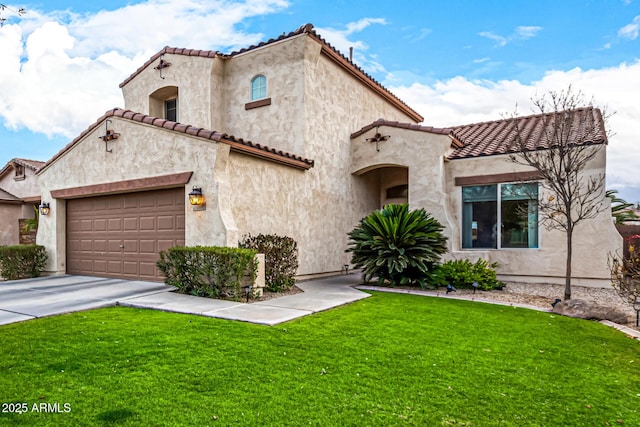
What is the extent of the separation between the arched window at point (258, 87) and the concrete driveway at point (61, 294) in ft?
21.1

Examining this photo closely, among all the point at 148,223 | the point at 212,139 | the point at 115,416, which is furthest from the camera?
the point at 148,223

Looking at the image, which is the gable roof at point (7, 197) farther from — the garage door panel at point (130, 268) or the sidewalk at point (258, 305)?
the sidewalk at point (258, 305)

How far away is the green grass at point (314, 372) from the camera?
3.27 metres

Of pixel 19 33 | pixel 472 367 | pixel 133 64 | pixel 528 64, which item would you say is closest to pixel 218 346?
pixel 472 367

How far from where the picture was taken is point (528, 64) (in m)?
14.9

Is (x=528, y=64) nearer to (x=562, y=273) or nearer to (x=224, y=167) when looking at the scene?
(x=562, y=273)

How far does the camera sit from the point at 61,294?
8.55 meters

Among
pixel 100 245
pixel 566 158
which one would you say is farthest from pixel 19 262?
pixel 566 158

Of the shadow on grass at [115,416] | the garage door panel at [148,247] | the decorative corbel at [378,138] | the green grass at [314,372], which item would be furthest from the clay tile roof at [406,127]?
the shadow on grass at [115,416]

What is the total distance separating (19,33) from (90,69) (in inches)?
577

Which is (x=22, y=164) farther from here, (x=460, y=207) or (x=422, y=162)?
(x=460, y=207)

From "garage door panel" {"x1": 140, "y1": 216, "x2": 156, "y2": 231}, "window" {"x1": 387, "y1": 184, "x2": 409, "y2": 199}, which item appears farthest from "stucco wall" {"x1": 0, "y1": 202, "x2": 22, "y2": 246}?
"window" {"x1": 387, "y1": 184, "x2": 409, "y2": 199}

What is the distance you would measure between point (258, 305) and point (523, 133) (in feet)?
36.2

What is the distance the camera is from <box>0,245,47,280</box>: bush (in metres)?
11.6
